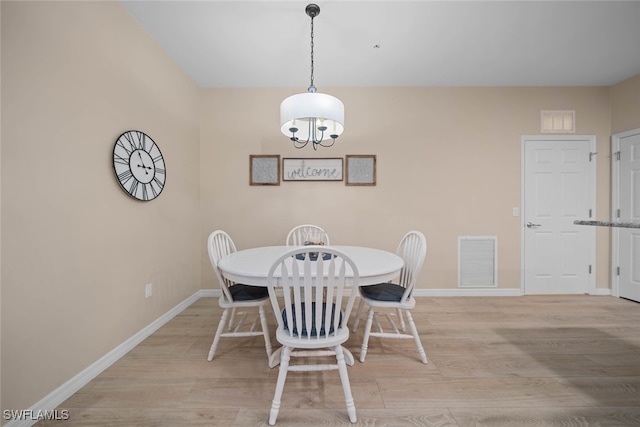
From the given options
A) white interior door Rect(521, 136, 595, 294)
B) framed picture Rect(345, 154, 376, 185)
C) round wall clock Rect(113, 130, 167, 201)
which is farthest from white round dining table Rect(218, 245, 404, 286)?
white interior door Rect(521, 136, 595, 294)

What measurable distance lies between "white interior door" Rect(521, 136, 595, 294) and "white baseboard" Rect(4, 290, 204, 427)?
415 cm

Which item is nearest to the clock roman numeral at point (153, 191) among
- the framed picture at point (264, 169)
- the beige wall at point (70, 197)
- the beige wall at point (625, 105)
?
the beige wall at point (70, 197)

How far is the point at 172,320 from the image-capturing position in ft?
7.79

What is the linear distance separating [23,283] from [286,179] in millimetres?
2269

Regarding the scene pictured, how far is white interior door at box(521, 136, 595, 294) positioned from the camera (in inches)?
119

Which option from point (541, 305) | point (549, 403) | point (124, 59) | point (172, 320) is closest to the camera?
point (549, 403)

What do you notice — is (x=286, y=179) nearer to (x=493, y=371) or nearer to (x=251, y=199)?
(x=251, y=199)

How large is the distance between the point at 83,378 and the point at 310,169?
2.59 meters

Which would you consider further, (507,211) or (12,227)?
(507,211)

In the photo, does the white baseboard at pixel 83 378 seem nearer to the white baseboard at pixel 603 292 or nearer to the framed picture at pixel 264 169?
the framed picture at pixel 264 169

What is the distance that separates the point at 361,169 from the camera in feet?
10.0

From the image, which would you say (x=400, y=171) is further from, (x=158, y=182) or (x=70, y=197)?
(x=70, y=197)

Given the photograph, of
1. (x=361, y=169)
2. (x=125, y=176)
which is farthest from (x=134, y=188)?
(x=361, y=169)

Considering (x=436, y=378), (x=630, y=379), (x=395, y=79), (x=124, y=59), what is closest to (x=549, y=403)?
(x=436, y=378)
